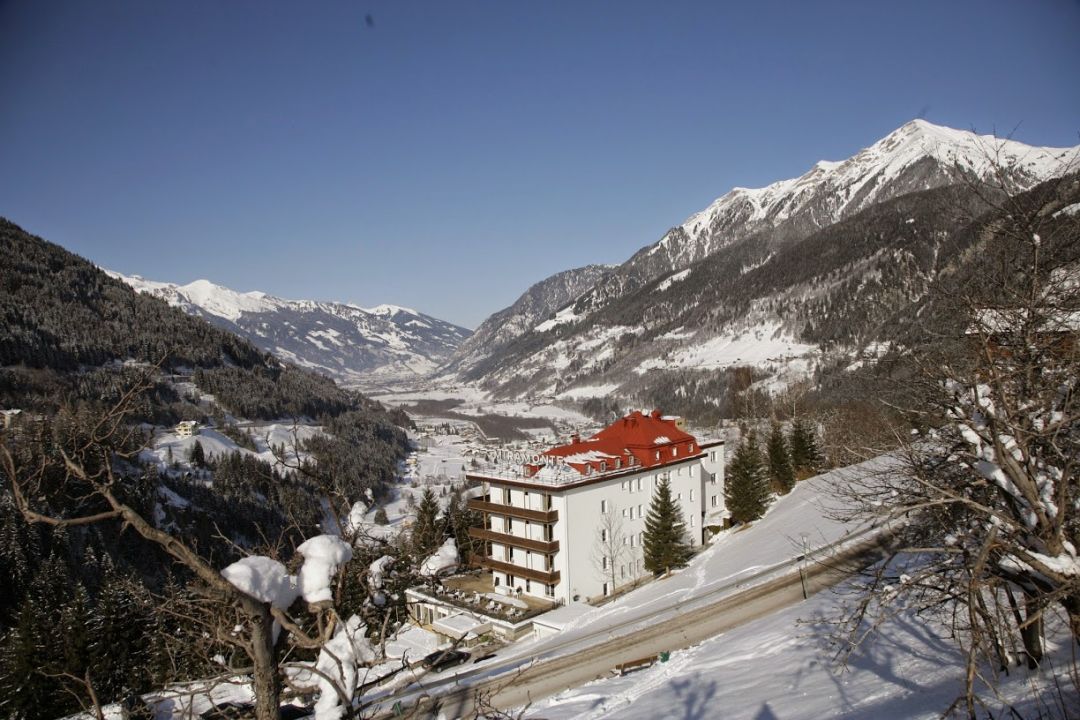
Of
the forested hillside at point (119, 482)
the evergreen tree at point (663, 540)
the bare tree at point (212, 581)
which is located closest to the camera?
the bare tree at point (212, 581)

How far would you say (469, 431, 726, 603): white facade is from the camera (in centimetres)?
3812

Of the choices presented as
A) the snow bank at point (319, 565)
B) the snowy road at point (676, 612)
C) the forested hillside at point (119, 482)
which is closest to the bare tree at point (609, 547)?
the snowy road at point (676, 612)

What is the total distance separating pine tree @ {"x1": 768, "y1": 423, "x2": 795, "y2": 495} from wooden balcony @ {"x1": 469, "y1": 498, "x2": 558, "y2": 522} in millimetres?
25440

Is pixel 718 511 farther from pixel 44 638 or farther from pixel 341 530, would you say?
pixel 341 530

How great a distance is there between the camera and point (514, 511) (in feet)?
130

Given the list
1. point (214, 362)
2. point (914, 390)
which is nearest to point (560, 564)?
point (914, 390)

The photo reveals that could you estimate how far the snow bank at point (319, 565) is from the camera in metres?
4.06

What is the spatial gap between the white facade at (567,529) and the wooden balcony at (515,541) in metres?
0.06

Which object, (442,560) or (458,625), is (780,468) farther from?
(442,560)

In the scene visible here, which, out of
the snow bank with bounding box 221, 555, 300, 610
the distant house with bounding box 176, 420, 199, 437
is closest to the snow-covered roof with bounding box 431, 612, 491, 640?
the snow bank with bounding box 221, 555, 300, 610

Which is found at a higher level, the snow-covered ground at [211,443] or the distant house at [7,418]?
the distant house at [7,418]

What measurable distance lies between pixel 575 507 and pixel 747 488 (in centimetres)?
1600

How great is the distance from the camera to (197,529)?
311 feet

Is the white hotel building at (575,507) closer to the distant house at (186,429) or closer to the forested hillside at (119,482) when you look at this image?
the forested hillside at (119,482)
